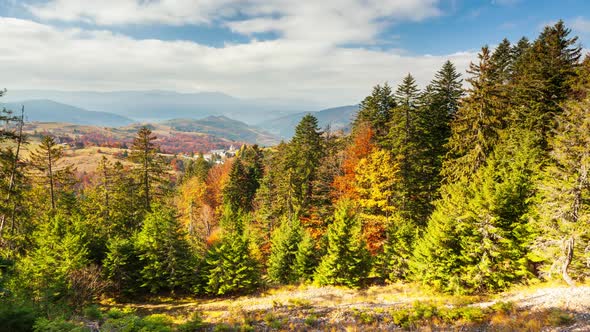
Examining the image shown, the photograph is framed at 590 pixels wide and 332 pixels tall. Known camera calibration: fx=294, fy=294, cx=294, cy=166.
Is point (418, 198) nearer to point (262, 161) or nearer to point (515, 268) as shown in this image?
point (515, 268)

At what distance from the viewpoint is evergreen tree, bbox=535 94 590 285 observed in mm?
17203

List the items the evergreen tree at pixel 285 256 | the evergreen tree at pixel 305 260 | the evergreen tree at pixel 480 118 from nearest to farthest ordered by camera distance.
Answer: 1. the evergreen tree at pixel 480 118
2. the evergreen tree at pixel 305 260
3. the evergreen tree at pixel 285 256

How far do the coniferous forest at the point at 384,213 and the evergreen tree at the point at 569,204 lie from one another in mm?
88

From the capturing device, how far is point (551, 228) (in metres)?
18.1

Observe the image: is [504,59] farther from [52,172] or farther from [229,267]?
[52,172]

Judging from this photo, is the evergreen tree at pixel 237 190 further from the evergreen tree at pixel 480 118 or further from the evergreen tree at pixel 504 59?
the evergreen tree at pixel 504 59

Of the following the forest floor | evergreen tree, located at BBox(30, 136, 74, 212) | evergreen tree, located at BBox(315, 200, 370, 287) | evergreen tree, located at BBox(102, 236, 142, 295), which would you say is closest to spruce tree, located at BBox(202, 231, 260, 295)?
the forest floor

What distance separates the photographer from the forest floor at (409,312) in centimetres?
1502

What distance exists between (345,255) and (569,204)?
616 inches

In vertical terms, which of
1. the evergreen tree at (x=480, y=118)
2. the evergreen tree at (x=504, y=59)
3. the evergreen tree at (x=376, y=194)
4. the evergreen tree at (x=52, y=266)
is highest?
the evergreen tree at (x=504, y=59)

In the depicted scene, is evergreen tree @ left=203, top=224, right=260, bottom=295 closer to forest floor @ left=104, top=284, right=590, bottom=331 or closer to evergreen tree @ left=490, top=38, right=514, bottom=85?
forest floor @ left=104, top=284, right=590, bottom=331

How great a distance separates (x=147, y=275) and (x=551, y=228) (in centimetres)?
3108

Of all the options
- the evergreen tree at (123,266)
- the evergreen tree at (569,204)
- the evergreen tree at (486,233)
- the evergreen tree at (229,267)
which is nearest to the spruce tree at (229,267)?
the evergreen tree at (229,267)

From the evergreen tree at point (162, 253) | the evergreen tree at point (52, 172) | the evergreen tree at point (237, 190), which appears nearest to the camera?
the evergreen tree at point (162, 253)
